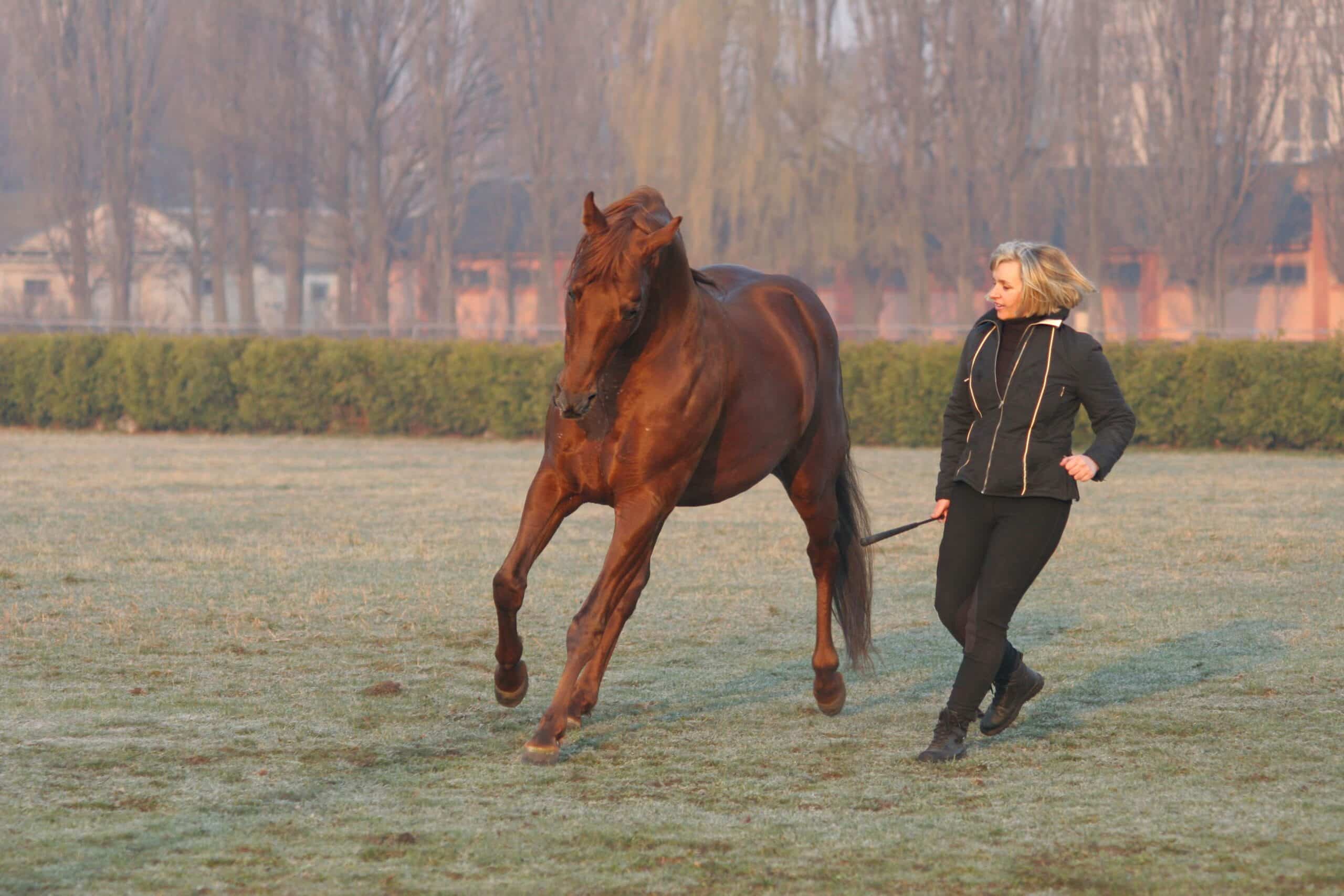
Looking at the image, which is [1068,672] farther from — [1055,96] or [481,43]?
[481,43]

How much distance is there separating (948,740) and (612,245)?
1969mm

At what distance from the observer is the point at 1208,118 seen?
39.5m

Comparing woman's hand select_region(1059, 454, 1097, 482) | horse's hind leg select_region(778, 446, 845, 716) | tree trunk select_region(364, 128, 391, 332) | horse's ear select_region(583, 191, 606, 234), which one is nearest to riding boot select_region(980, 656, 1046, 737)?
woman's hand select_region(1059, 454, 1097, 482)

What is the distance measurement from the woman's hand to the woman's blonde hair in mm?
494

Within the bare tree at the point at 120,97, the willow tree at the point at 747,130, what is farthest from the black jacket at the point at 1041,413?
the bare tree at the point at 120,97

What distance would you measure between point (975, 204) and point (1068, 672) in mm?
37136

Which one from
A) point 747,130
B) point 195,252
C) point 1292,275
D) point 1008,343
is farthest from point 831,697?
point 195,252

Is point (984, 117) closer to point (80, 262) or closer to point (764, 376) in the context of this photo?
point (80, 262)

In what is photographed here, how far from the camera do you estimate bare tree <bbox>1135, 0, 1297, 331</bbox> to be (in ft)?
127

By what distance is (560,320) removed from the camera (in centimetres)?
4578

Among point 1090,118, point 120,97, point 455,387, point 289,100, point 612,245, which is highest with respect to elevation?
point 120,97

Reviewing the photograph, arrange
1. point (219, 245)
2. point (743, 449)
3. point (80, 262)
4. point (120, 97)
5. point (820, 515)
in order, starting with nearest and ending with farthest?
1. point (743, 449)
2. point (820, 515)
3. point (120, 97)
4. point (80, 262)
5. point (219, 245)

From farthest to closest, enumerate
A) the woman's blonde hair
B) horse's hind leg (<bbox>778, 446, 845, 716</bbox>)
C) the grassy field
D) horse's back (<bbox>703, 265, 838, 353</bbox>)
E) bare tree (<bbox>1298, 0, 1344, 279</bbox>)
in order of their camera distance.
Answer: bare tree (<bbox>1298, 0, 1344, 279</bbox>) → horse's hind leg (<bbox>778, 446, 845, 716</bbox>) → horse's back (<bbox>703, 265, 838, 353</bbox>) → the woman's blonde hair → the grassy field

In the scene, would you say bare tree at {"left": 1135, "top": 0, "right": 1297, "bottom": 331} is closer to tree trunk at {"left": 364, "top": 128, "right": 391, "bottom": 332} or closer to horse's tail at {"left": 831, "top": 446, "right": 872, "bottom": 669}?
tree trunk at {"left": 364, "top": 128, "right": 391, "bottom": 332}
